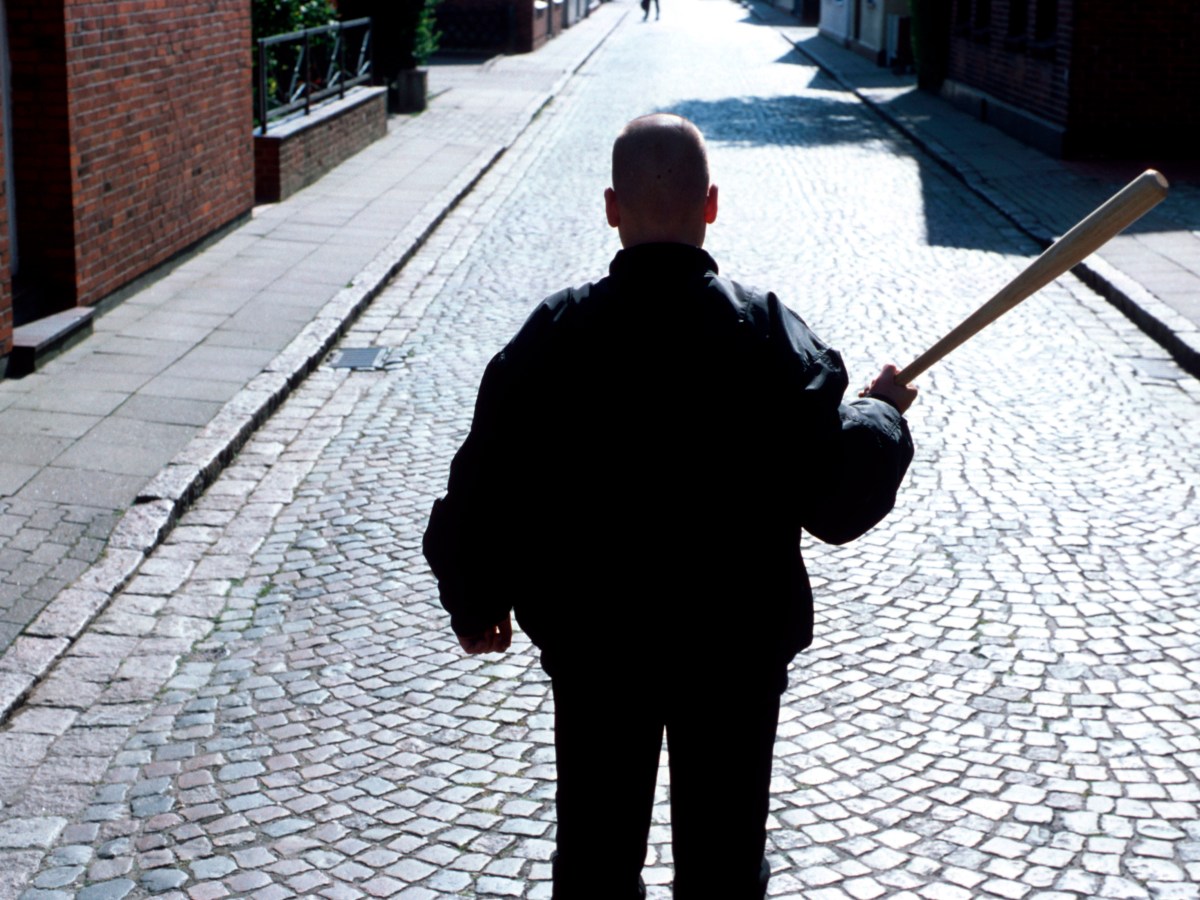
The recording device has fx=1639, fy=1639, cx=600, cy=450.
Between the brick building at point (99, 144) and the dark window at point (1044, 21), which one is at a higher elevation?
the dark window at point (1044, 21)

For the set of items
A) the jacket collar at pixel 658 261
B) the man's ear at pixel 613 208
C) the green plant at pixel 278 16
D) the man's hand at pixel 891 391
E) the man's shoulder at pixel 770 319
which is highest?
the green plant at pixel 278 16

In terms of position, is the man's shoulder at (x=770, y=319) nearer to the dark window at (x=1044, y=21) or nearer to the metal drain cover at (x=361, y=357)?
the metal drain cover at (x=361, y=357)

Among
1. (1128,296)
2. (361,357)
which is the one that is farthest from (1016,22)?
(361,357)

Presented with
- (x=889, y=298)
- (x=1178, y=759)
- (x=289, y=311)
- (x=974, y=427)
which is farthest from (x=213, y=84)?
(x=1178, y=759)

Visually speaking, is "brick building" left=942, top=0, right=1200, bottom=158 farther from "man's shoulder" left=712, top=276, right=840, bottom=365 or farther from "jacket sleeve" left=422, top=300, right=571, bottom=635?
"jacket sleeve" left=422, top=300, right=571, bottom=635

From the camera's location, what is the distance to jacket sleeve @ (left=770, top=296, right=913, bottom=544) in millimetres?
2756

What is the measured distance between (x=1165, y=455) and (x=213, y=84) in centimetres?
781

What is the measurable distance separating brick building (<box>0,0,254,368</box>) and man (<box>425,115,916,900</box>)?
612 centimetres

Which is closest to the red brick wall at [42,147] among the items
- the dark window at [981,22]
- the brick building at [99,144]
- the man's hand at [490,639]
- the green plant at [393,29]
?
the brick building at [99,144]

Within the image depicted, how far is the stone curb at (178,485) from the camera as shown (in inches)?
206

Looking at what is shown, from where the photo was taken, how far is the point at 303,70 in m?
17.0

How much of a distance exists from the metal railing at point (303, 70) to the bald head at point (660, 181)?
11.9 m

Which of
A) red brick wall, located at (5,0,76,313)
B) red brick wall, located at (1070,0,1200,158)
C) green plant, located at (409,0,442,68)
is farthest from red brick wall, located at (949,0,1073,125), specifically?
red brick wall, located at (5,0,76,313)

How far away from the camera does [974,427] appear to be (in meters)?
8.09
